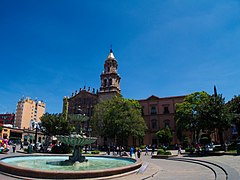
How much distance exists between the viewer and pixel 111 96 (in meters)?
55.6

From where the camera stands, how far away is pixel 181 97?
50.9m

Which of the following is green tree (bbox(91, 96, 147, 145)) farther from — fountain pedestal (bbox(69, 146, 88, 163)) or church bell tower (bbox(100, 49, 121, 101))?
fountain pedestal (bbox(69, 146, 88, 163))

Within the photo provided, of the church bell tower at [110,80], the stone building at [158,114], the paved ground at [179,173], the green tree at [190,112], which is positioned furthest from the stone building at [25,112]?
the paved ground at [179,173]

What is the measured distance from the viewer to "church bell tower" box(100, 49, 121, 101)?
2214 inches

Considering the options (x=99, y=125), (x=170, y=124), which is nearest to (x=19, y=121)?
(x=99, y=125)

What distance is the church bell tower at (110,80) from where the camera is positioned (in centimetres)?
5624

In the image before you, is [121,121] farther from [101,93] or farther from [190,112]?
[101,93]

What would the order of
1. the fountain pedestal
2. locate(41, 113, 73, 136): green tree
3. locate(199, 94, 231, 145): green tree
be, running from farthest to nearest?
locate(41, 113, 73, 136): green tree
locate(199, 94, 231, 145): green tree
the fountain pedestal

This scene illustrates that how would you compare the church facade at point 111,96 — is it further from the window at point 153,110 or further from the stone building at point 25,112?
the stone building at point 25,112

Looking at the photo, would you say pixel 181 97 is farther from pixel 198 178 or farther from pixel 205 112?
pixel 198 178

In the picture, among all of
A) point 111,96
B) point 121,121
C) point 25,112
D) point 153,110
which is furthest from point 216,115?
point 25,112

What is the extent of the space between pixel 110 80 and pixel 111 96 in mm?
4758

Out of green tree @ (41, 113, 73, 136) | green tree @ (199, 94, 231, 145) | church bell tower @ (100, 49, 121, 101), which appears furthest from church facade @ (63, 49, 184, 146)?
green tree @ (199, 94, 231, 145)

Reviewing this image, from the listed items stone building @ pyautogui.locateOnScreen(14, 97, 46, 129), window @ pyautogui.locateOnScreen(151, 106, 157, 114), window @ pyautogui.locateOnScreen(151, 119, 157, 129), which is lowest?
window @ pyautogui.locateOnScreen(151, 119, 157, 129)
